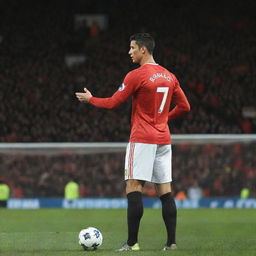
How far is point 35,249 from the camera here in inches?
271

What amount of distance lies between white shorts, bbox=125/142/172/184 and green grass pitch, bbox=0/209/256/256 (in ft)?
1.94

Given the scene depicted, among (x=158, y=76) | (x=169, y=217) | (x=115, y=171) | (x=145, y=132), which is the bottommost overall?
(x=115, y=171)

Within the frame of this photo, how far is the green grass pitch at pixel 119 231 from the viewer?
674 cm

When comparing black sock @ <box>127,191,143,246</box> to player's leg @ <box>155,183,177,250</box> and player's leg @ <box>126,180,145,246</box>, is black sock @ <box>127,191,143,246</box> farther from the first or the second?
player's leg @ <box>155,183,177,250</box>

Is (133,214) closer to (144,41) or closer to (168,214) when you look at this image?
(168,214)

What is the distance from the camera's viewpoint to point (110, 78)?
66.3ft

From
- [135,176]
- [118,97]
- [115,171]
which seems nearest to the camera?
[118,97]

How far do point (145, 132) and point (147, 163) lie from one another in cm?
25

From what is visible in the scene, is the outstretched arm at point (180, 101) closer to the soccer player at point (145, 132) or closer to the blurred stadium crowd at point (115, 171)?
the soccer player at point (145, 132)

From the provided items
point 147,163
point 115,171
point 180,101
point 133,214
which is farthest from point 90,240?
point 115,171

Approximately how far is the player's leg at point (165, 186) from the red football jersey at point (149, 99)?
4.3 inches

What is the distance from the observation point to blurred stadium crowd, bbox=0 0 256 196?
15.7 metres

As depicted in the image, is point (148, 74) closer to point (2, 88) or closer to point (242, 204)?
point (242, 204)

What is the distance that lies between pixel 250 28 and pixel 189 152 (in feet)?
22.7
